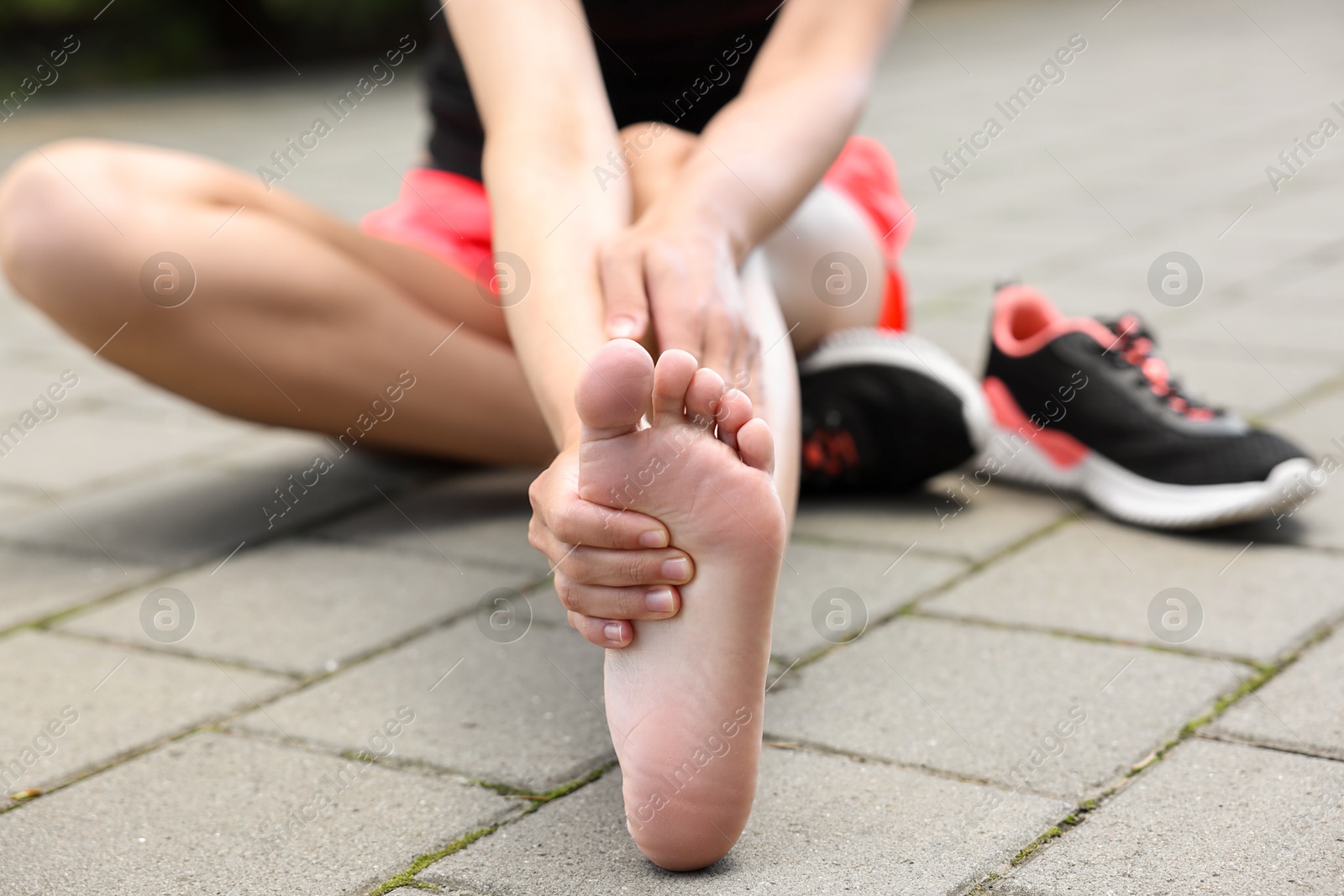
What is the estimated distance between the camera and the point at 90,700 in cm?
127

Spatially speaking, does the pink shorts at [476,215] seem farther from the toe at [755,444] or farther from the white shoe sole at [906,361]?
the toe at [755,444]

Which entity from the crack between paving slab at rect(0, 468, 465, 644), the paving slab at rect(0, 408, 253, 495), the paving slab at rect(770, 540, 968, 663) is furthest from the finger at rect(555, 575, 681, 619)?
the paving slab at rect(0, 408, 253, 495)

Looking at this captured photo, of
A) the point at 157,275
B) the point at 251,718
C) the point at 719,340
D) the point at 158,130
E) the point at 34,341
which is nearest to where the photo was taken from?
the point at 719,340

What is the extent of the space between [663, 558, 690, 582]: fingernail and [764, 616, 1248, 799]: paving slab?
11.4 inches

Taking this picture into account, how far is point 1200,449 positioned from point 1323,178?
2566 mm

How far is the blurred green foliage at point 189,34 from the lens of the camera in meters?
7.59

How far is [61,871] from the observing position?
0.97 metres

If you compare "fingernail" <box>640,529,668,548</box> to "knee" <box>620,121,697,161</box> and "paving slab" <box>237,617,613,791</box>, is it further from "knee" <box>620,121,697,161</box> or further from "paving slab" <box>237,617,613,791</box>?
"knee" <box>620,121,697,161</box>

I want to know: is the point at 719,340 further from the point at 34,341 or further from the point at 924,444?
the point at 34,341

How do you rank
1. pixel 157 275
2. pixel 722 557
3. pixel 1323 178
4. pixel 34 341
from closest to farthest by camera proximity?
pixel 722 557 → pixel 157 275 → pixel 34 341 → pixel 1323 178

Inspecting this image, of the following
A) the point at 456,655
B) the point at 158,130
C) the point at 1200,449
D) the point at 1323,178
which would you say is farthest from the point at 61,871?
the point at 158,130

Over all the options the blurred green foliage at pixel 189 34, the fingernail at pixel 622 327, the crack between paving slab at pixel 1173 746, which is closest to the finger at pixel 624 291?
the fingernail at pixel 622 327

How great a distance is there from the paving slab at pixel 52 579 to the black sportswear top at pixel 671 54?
0.65 meters

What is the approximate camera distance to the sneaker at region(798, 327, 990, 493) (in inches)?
64.4
